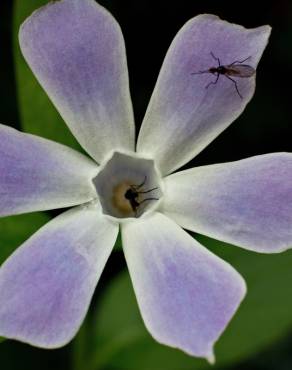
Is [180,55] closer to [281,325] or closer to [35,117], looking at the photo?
[35,117]

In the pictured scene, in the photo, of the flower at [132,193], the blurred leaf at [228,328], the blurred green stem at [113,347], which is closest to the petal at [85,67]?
the flower at [132,193]

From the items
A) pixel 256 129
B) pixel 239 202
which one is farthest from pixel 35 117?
pixel 256 129

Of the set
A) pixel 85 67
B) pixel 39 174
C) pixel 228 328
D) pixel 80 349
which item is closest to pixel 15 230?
pixel 39 174

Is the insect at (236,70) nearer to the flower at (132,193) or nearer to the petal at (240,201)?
the flower at (132,193)

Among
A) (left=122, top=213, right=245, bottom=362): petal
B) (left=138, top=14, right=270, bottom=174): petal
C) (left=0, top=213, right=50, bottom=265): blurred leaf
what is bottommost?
(left=122, top=213, right=245, bottom=362): petal

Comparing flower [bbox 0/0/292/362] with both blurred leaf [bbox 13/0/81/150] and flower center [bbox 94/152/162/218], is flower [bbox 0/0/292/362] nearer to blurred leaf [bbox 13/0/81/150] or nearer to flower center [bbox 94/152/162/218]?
flower center [bbox 94/152/162/218]

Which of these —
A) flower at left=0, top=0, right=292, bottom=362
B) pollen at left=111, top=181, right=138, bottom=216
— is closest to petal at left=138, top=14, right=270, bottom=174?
flower at left=0, top=0, right=292, bottom=362

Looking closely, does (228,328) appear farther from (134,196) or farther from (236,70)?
(236,70)
